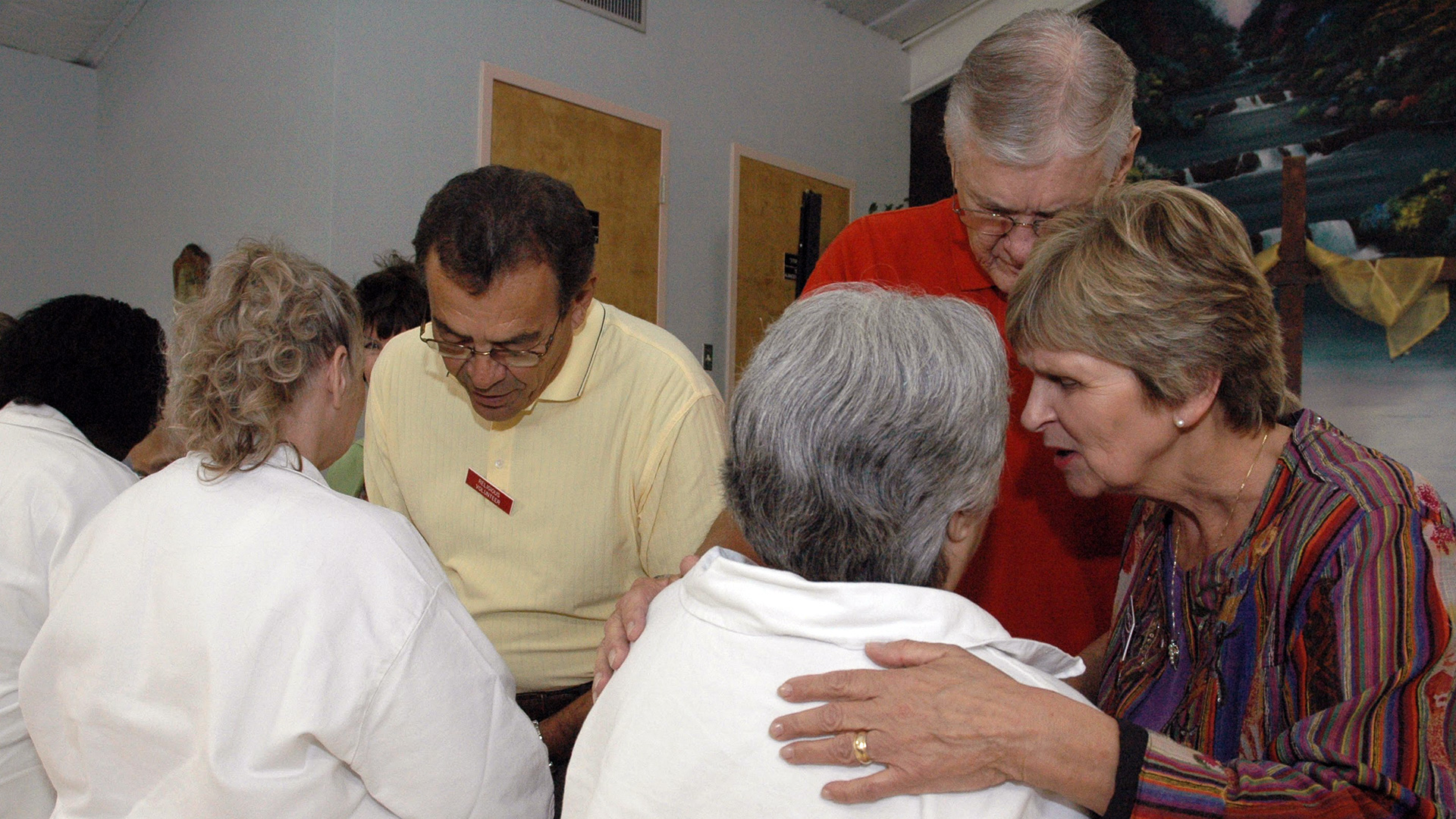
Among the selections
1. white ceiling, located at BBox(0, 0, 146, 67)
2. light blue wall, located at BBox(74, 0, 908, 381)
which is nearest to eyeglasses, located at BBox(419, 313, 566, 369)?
light blue wall, located at BBox(74, 0, 908, 381)

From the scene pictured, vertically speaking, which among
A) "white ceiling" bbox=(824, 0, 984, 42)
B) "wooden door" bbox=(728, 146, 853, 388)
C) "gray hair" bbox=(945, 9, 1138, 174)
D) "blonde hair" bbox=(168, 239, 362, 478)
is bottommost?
"blonde hair" bbox=(168, 239, 362, 478)

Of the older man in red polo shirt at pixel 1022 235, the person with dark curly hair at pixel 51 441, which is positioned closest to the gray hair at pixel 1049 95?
the older man in red polo shirt at pixel 1022 235

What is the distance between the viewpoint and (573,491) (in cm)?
191

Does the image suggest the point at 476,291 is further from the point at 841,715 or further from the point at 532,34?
the point at 532,34

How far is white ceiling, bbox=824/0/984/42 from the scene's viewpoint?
5.89 metres

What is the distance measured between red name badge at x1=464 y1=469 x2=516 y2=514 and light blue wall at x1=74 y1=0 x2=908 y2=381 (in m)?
2.11

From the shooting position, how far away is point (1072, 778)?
1.03 m

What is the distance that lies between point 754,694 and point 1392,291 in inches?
182

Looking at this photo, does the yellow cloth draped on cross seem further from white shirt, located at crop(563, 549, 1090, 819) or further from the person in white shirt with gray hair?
white shirt, located at crop(563, 549, 1090, 819)


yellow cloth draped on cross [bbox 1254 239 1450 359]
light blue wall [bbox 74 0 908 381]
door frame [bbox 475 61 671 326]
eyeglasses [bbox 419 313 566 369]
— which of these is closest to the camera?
eyeglasses [bbox 419 313 566 369]

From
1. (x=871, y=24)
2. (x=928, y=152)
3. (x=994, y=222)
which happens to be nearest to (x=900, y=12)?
(x=871, y=24)

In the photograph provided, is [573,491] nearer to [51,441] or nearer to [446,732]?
[446,732]

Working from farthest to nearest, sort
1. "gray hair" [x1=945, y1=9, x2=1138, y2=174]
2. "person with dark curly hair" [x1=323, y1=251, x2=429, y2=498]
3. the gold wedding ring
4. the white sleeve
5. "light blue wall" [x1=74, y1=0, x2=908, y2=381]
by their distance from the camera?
"light blue wall" [x1=74, y1=0, x2=908, y2=381] → "person with dark curly hair" [x1=323, y1=251, x2=429, y2=498] → "gray hair" [x1=945, y1=9, x2=1138, y2=174] → the white sleeve → the gold wedding ring

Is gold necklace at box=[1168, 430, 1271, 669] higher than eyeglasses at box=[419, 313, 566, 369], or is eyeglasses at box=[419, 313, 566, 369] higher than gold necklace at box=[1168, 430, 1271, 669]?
eyeglasses at box=[419, 313, 566, 369]
